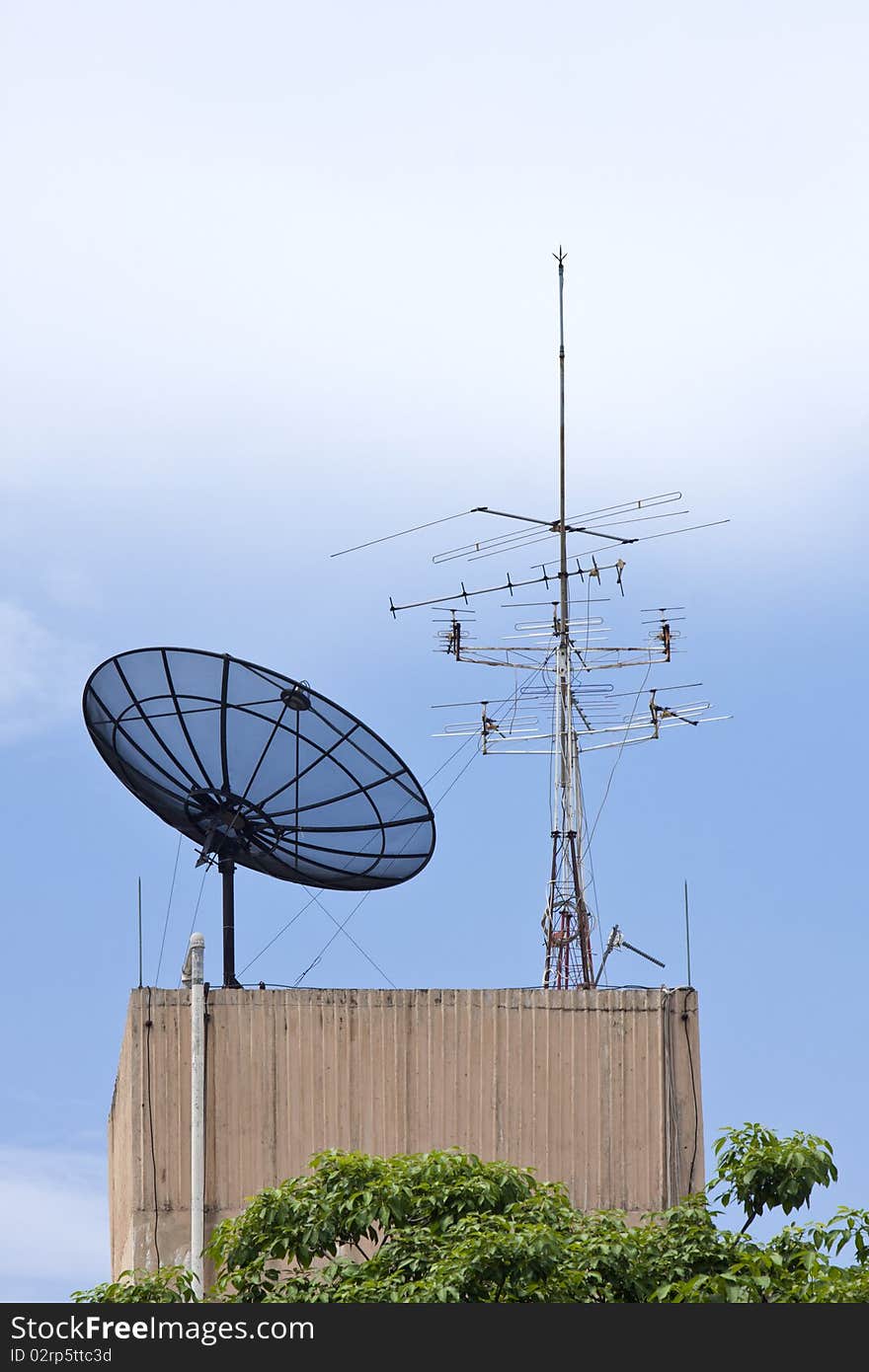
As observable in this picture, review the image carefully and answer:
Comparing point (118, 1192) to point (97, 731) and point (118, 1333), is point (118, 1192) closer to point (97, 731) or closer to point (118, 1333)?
point (97, 731)

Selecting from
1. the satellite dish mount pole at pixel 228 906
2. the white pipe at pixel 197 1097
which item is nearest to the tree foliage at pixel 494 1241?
the white pipe at pixel 197 1097

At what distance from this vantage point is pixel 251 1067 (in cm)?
2500

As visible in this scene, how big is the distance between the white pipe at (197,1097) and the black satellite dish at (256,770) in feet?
3.57

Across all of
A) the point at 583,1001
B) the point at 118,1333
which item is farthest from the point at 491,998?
the point at 118,1333

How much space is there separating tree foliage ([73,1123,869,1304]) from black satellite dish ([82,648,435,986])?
6615mm

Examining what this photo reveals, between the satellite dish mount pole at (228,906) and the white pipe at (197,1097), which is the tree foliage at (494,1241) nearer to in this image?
the white pipe at (197,1097)

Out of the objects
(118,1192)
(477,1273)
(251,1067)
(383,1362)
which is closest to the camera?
(383,1362)

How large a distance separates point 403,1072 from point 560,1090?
6.30ft

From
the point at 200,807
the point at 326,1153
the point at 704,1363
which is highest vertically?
the point at 200,807

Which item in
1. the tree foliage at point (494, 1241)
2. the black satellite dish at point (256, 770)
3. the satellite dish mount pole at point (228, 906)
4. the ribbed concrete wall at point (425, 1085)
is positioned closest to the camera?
the tree foliage at point (494, 1241)

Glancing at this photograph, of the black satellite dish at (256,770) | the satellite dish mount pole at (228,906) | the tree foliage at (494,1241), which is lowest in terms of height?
the tree foliage at (494,1241)

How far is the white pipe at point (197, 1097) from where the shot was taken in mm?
23500

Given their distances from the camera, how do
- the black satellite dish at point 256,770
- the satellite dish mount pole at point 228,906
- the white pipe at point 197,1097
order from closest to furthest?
the white pipe at point 197,1097, the black satellite dish at point 256,770, the satellite dish mount pole at point 228,906

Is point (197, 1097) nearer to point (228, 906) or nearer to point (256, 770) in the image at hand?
point (228, 906)
